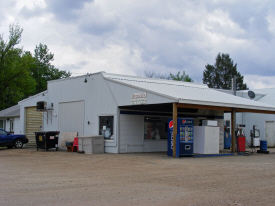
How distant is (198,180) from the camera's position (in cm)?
1030

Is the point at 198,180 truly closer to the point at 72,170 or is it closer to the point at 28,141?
the point at 72,170

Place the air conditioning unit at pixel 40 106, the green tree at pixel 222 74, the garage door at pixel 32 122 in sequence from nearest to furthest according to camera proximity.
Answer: the air conditioning unit at pixel 40 106
the garage door at pixel 32 122
the green tree at pixel 222 74

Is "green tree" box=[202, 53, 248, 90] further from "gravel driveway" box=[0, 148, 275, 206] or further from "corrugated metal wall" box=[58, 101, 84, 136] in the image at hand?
"gravel driveway" box=[0, 148, 275, 206]

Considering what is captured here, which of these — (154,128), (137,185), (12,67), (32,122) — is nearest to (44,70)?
(12,67)

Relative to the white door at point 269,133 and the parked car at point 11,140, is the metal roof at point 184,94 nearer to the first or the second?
the white door at point 269,133

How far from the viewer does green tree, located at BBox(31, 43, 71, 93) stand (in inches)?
2377

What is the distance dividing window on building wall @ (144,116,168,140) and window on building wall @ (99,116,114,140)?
210cm

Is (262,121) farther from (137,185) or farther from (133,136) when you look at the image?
(137,185)

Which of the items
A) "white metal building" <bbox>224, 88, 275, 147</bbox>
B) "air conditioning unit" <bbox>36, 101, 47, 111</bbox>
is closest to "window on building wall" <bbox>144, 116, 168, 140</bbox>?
"air conditioning unit" <bbox>36, 101, 47, 111</bbox>

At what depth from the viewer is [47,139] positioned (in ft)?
73.3

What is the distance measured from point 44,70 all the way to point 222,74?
32.6m

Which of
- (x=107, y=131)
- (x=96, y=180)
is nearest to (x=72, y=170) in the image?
(x=96, y=180)

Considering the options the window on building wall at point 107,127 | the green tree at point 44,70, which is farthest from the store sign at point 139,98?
the green tree at point 44,70

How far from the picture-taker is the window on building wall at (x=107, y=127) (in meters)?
20.4
